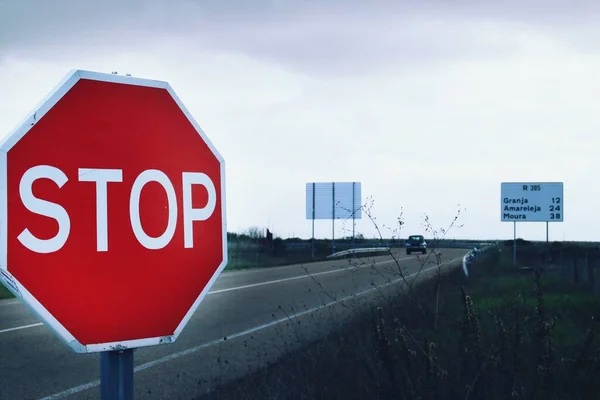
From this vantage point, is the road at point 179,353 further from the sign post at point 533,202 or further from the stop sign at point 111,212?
the sign post at point 533,202

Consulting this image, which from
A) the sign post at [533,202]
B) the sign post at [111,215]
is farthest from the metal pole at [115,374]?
the sign post at [533,202]

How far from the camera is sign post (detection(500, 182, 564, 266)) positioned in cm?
2805

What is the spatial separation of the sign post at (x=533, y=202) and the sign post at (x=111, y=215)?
2699 centimetres

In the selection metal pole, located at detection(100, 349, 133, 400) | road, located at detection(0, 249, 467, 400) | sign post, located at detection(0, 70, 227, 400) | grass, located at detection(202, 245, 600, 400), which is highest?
sign post, located at detection(0, 70, 227, 400)

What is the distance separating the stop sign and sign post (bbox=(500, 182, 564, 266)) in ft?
88.5

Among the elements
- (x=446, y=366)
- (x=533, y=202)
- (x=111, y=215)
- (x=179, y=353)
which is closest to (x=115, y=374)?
(x=111, y=215)

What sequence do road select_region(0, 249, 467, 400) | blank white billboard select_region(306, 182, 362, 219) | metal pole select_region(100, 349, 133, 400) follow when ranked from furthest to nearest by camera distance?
blank white billboard select_region(306, 182, 362, 219) < road select_region(0, 249, 467, 400) < metal pole select_region(100, 349, 133, 400)

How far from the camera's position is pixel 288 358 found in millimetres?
7359

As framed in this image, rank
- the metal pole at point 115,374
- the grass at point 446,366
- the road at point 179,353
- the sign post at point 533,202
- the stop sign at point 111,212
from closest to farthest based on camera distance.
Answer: the stop sign at point 111,212 → the metal pole at point 115,374 → the grass at point 446,366 → the road at point 179,353 → the sign post at point 533,202

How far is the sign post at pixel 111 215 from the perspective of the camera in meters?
2.01

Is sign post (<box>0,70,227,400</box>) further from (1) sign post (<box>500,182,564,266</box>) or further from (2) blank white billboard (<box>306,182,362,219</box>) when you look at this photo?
(2) blank white billboard (<box>306,182,362,219</box>)

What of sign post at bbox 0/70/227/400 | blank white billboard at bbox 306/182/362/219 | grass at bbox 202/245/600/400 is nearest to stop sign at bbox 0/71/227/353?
sign post at bbox 0/70/227/400

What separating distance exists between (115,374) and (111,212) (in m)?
0.50

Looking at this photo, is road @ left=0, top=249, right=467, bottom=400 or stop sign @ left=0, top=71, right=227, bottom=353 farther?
road @ left=0, top=249, right=467, bottom=400
